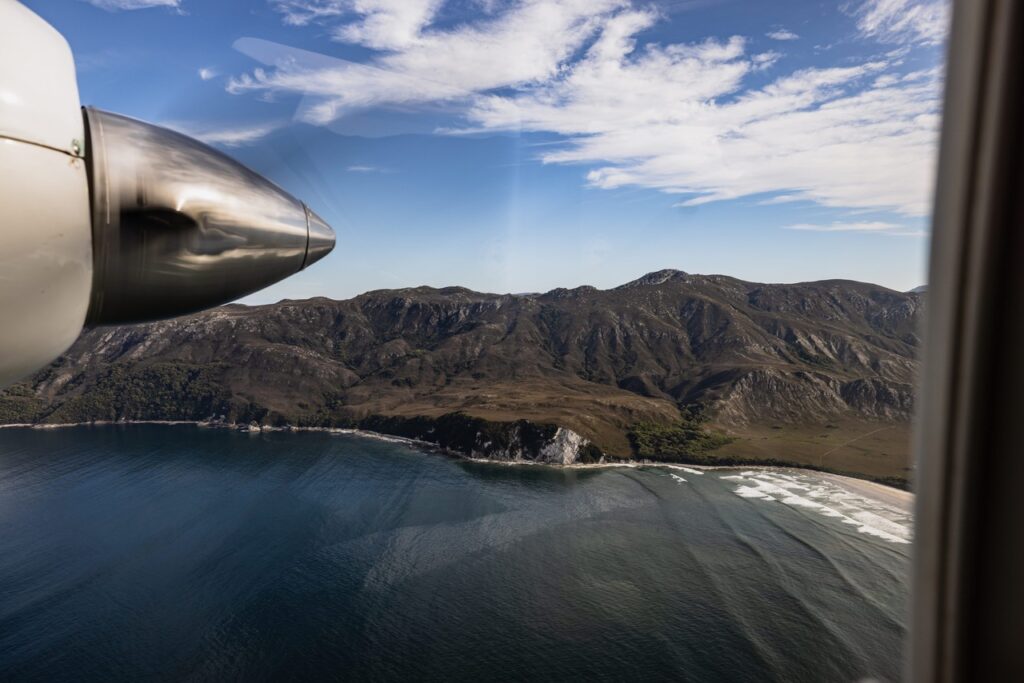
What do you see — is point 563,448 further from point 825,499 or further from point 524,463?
point 825,499

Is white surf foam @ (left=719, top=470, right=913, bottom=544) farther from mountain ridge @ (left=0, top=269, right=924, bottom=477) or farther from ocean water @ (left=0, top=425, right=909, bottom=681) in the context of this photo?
mountain ridge @ (left=0, top=269, right=924, bottom=477)

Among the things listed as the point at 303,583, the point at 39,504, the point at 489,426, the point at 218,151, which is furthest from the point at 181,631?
the point at 489,426

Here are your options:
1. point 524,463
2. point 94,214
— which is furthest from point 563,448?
point 94,214

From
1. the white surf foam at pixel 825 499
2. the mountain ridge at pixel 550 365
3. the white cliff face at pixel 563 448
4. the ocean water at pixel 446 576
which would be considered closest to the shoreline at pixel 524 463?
the white cliff face at pixel 563 448

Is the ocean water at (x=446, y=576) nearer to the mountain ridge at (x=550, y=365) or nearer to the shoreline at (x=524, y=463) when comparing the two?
the shoreline at (x=524, y=463)

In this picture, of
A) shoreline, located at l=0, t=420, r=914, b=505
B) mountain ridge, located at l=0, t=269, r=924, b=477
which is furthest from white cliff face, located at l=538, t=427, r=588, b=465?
mountain ridge, located at l=0, t=269, r=924, b=477
